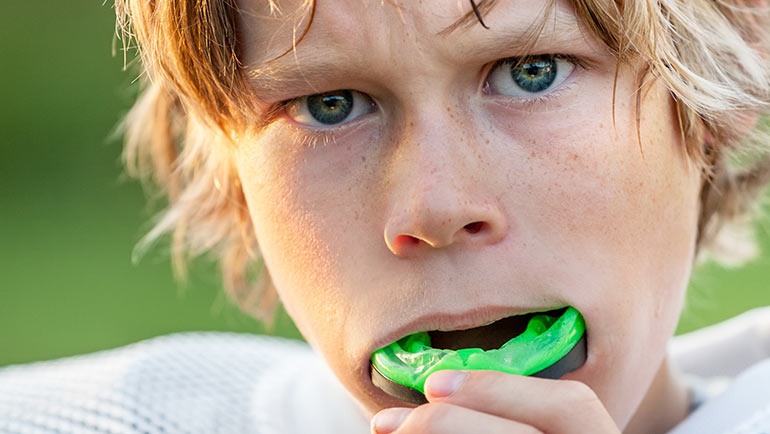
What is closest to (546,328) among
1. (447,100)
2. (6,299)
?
(447,100)

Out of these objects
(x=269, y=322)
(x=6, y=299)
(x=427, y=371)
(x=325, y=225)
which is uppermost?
(x=325, y=225)

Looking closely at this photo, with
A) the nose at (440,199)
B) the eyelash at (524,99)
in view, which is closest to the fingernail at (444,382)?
the nose at (440,199)


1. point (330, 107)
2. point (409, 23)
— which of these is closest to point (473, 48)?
point (409, 23)

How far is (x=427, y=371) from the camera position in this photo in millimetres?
859

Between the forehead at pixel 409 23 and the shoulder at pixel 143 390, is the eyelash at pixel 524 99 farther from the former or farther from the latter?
the shoulder at pixel 143 390

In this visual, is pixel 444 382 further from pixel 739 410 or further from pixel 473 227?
pixel 739 410

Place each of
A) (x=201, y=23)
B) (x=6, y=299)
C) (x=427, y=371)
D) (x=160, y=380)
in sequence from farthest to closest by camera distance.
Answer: (x=6, y=299) → (x=160, y=380) → (x=201, y=23) → (x=427, y=371)

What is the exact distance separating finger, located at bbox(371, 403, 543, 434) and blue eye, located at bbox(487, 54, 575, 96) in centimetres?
31

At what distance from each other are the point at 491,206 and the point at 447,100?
106 millimetres

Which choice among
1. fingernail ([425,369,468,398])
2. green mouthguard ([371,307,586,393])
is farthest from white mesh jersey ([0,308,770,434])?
fingernail ([425,369,468,398])

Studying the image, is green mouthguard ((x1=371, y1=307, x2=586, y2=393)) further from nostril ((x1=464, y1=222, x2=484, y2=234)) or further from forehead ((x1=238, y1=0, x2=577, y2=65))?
forehead ((x1=238, y1=0, x2=577, y2=65))

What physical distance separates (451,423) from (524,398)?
0.07 metres

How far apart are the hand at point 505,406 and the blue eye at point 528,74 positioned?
27cm

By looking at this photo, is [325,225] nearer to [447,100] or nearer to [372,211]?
[372,211]
